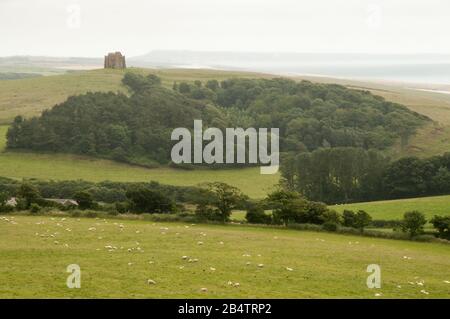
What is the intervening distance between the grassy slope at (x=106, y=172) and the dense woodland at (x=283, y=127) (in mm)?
3813

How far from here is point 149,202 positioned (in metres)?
54.2

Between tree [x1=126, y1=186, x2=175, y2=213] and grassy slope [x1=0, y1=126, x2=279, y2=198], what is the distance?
141ft

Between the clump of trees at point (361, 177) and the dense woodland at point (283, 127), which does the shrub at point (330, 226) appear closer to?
the clump of trees at point (361, 177)

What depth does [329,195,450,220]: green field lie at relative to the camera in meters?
67.4

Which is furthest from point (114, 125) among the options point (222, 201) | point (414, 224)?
point (414, 224)

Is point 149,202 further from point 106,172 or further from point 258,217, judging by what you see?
point 106,172

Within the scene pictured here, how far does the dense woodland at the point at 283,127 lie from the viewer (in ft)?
308

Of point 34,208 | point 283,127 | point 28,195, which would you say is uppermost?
point 28,195

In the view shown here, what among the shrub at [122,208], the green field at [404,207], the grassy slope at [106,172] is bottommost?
the grassy slope at [106,172]

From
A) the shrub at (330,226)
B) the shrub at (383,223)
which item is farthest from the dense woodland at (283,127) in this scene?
the shrub at (330,226)

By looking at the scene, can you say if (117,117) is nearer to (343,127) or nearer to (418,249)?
(343,127)

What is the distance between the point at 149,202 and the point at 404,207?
30933 millimetres

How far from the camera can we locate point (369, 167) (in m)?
96.1
